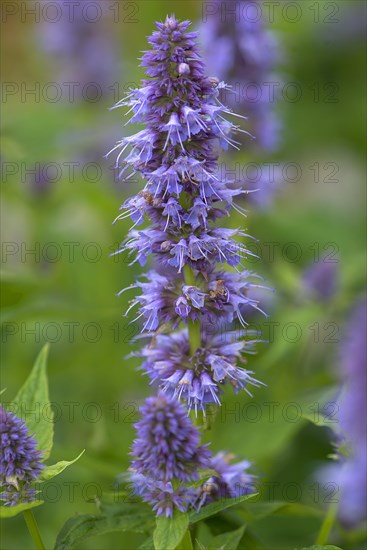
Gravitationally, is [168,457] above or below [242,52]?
below

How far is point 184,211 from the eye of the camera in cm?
187

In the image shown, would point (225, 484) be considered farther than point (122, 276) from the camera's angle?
No

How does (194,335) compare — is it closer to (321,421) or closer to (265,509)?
(321,421)

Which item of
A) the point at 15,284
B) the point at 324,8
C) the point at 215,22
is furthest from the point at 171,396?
the point at 324,8

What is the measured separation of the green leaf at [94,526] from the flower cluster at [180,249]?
0.12 meters

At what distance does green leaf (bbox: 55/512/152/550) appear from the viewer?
196 centimetres

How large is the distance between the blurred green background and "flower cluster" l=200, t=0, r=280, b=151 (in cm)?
28

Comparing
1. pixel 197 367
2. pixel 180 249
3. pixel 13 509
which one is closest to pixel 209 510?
pixel 197 367

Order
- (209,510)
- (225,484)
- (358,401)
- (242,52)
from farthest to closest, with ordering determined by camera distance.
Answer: (242,52) < (225,484) < (209,510) < (358,401)

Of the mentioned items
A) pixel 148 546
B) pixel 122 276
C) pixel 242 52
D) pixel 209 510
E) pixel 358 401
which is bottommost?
pixel 148 546

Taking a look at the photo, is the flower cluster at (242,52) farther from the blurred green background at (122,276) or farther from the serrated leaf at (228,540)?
the serrated leaf at (228,540)

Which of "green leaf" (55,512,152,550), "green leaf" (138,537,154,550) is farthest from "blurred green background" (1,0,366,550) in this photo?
"green leaf" (138,537,154,550)

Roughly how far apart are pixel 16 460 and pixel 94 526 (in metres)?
0.28

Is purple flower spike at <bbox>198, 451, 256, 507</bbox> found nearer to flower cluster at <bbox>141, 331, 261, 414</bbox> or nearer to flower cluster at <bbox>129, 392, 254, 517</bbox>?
flower cluster at <bbox>129, 392, 254, 517</bbox>
